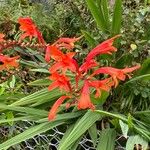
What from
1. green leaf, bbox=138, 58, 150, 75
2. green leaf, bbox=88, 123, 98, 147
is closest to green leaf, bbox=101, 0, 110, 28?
green leaf, bbox=138, 58, 150, 75

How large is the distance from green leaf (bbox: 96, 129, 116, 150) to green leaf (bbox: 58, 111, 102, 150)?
0.08 meters

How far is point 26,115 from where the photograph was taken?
229 cm

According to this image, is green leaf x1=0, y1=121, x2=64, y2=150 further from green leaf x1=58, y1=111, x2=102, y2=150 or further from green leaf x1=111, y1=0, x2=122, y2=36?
green leaf x1=111, y1=0, x2=122, y2=36

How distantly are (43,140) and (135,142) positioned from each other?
1.94ft

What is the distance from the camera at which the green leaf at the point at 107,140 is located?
6.98 feet

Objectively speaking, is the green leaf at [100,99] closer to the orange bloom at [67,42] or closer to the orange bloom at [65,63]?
the orange bloom at [67,42]

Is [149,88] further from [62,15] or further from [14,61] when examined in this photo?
[62,15]

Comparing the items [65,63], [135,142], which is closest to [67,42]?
[65,63]

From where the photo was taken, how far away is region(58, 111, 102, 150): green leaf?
2.01m

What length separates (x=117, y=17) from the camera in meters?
2.40

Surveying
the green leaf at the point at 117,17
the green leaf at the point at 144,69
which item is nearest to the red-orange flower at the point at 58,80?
the green leaf at the point at 144,69

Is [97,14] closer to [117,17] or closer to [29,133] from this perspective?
[117,17]

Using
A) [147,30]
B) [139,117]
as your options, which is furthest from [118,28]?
[139,117]

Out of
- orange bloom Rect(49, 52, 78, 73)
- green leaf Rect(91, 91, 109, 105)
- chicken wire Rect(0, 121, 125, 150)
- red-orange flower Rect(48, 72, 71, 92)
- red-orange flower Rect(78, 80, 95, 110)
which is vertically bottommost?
chicken wire Rect(0, 121, 125, 150)
